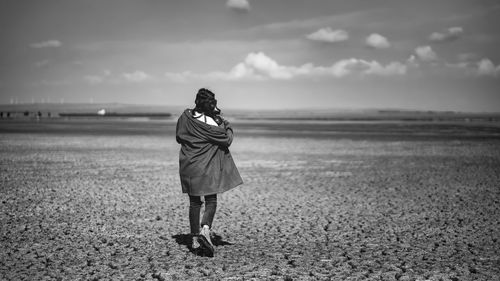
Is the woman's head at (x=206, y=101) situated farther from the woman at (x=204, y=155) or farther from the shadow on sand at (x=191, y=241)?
the shadow on sand at (x=191, y=241)

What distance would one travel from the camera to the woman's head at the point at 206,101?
5879 mm

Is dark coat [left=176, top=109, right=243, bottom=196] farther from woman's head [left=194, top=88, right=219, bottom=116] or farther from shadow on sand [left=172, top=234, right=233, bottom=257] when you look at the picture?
shadow on sand [left=172, top=234, right=233, bottom=257]

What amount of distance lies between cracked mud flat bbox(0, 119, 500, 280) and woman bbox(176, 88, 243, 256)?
766 millimetres

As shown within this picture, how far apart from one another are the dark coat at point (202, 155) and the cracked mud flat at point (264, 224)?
105 cm

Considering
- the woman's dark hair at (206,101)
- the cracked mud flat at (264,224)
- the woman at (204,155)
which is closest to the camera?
the cracked mud flat at (264,224)

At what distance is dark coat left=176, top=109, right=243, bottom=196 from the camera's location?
602 centimetres

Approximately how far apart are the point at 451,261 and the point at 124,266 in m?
4.47

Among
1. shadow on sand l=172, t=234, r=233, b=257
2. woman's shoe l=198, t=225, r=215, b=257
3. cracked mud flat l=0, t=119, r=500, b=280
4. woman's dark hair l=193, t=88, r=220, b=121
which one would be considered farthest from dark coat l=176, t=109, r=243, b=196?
cracked mud flat l=0, t=119, r=500, b=280

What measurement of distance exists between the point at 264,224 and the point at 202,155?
2.75 m

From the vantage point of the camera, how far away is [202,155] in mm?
6121

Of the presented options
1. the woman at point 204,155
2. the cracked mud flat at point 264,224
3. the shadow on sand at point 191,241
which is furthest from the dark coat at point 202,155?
the cracked mud flat at point 264,224

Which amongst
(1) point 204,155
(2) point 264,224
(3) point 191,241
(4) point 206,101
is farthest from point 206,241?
(2) point 264,224

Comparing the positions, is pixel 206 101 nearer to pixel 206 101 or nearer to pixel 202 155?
pixel 206 101

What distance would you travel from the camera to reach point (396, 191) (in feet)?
39.9
